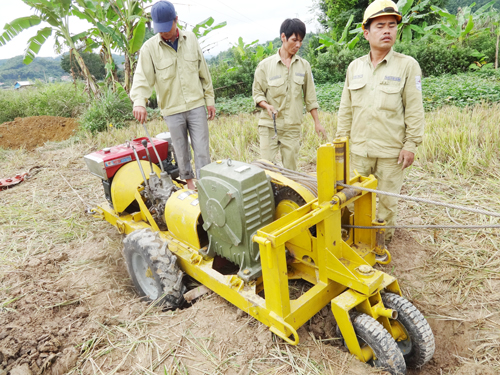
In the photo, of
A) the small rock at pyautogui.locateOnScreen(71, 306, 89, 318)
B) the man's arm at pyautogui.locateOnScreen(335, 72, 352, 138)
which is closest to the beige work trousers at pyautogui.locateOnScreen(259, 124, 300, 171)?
the man's arm at pyautogui.locateOnScreen(335, 72, 352, 138)

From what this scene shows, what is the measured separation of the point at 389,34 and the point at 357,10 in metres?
17.0

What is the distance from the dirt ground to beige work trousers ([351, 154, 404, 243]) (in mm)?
404

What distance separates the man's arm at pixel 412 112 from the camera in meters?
2.78

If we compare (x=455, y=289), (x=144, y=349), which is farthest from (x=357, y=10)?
(x=144, y=349)

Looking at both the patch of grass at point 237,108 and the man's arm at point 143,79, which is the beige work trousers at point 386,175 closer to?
the man's arm at point 143,79

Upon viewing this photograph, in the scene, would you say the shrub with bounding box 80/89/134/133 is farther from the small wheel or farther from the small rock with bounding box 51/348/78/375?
the small wheel

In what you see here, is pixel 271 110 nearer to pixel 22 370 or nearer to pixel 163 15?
pixel 163 15

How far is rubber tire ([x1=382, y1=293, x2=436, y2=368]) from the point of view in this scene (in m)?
2.05

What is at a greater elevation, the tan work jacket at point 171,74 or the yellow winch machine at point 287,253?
the tan work jacket at point 171,74

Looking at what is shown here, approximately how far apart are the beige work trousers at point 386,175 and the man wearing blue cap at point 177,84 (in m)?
1.87

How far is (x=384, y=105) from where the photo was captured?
113 inches

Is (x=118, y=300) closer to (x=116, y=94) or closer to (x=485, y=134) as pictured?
(x=485, y=134)

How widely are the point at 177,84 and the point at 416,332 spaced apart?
10.7 ft

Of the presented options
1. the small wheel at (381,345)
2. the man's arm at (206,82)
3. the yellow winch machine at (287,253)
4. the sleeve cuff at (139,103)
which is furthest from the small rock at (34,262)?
the small wheel at (381,345)
